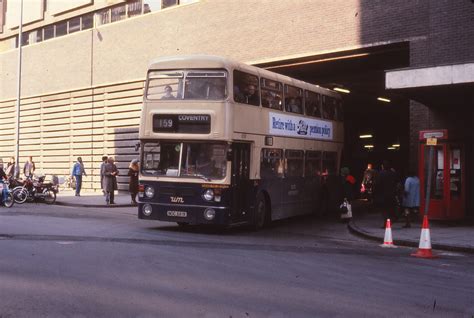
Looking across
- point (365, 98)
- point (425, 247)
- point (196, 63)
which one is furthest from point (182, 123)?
point (365, 98)

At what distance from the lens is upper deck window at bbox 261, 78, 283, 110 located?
15812 mm

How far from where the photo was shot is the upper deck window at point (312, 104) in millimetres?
18484

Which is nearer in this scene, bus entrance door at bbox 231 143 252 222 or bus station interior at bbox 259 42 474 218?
bus entrance door at bbox 231 143 252 222

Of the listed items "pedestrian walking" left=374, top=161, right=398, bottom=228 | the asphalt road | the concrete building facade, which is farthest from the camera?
the concrete building facade

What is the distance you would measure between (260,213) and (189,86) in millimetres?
3765

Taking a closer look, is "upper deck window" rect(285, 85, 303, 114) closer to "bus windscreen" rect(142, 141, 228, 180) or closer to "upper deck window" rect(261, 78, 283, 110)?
"upper deck window" rect(261, 78, 283, 110)

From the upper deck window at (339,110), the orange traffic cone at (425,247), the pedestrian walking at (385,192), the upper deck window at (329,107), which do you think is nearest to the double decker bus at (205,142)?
the pedestrian walking at (385,192)

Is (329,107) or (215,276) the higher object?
(329,107)

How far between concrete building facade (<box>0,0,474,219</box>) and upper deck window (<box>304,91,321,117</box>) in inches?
93.9

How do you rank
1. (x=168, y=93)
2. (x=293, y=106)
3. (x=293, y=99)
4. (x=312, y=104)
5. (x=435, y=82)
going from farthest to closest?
1. (x=312, y=104)
2. (x=293, y=99)
3. (x=293, y=106)
4. (x=435, y=82)
5. (x=168, y=93)

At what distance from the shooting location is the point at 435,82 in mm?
14555

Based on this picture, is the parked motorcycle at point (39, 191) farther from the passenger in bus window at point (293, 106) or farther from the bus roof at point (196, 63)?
the passenger in bus window at point (293, 106)

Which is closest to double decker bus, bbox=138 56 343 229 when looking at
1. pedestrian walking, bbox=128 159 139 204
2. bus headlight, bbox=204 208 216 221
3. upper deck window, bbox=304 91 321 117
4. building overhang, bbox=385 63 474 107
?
bus headlight, bbox=204 208 216 221

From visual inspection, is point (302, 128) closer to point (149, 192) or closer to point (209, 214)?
point (209, 214)
